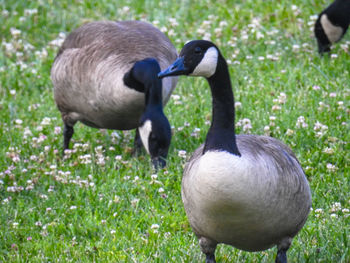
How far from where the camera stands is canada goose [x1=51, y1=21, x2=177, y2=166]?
691 cm

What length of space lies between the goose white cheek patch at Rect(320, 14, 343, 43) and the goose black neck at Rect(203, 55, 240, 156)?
501 centimetres

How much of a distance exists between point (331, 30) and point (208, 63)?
17.0 feet

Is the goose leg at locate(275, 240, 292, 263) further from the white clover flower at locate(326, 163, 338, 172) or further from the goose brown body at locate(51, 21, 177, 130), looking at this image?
the goose brown body at locate(51, 21, 177, 130)

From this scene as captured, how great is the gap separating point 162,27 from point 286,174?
22.8 ft

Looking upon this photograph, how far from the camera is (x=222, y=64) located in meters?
4.32

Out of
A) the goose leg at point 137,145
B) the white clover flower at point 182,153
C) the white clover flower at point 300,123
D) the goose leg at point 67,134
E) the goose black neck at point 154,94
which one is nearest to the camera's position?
the goose black neck at point 154,94

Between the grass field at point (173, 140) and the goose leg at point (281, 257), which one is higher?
the goose leg at point (281, 257)

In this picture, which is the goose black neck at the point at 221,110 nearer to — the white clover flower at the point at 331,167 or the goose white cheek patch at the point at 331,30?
the white clover flower at the point at 331,167

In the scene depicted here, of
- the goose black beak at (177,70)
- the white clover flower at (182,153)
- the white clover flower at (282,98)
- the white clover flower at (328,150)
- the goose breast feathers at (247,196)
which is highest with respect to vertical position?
the goose black beak at (177,70)

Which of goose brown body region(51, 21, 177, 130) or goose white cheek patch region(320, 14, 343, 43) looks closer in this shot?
goose brown body region(51, 21, 177, 130)

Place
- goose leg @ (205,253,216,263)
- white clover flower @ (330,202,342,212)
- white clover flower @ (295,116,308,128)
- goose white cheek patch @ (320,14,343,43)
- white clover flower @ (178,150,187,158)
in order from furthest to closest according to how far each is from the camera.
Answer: goose white cheek patch @ (320,14,343,43)
white clover flower @ (295,116,308,128)
white clover flower @ (178,150,187,158)
white clover flower @ (330,202,342,212)
goose leg @ (205,253,216,263)

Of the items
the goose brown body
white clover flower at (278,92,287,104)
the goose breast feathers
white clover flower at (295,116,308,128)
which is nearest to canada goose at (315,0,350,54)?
white clover flower at (278,92,287,104)

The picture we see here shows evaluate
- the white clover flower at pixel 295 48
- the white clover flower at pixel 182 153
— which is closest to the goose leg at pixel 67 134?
the white clover flower at pixel 182 153

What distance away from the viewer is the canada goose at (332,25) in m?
9.04
